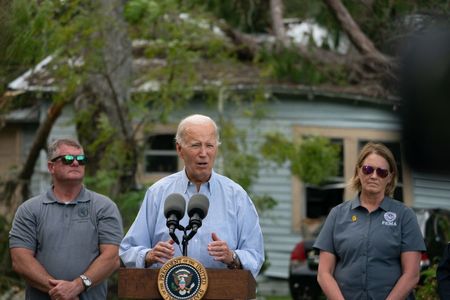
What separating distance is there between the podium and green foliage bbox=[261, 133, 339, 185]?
11792 millimetres

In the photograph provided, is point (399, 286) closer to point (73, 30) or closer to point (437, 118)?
point (437, 118)

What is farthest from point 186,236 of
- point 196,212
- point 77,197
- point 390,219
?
point 77,197

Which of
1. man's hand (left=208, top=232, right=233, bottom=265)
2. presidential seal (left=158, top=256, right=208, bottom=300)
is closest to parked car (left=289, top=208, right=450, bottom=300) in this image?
man's hand (left=208, top=232, right=233, bottom=265)

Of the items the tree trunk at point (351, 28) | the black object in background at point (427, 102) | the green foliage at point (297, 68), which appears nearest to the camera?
the black object in background at point (427, 102)

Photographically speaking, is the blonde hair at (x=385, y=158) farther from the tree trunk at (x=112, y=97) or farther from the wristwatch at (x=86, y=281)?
the tree trunk at (x=112, y=97)

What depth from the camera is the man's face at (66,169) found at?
6469 millimetres

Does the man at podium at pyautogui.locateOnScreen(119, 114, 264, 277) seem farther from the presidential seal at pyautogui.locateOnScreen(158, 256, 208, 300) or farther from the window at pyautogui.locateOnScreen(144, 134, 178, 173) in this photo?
the window at pyautogui.locateOnScreen(144, 134, 178, 173)

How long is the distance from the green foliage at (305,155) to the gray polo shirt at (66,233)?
33.0 feet

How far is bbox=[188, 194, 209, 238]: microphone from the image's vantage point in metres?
4.64

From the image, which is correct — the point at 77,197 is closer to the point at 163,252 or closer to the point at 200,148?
the point at 200,148

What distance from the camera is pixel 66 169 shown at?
648 cm

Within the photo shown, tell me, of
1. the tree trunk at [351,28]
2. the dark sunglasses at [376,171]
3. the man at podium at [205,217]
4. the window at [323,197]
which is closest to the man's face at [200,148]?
the man at podium at [205,217]

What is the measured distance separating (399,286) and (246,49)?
517 inches

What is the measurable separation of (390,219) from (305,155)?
11.0m
